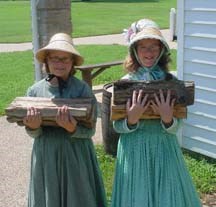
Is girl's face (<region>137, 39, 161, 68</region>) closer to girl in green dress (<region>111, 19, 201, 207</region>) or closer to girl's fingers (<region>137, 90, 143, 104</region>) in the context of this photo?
girl in green dress (<region>111, 19, 201, 207</region>)

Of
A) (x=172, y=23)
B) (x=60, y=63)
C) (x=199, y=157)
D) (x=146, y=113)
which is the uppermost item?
(x=60, y=63)

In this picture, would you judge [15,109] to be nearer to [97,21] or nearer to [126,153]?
[126,153]

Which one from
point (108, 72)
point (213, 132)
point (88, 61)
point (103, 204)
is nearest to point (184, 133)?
point (213, 132)

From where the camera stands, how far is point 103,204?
3945mm

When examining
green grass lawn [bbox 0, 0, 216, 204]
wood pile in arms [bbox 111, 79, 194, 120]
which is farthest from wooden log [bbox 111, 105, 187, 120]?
green grass lawn [bbox 0, 0, 216, 204]

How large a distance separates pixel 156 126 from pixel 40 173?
84 centimetres

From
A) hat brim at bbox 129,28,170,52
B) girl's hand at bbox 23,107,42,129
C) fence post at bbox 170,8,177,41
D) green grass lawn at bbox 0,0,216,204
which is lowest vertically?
green grass lawn at bbox 0,0,216,204

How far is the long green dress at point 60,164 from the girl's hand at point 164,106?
492 mm

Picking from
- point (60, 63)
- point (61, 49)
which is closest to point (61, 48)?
point (61, 49)

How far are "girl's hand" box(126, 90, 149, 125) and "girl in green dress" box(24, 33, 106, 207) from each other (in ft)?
1.09

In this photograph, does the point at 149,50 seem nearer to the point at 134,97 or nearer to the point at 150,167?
the point at 134,97

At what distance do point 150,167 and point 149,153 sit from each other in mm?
89

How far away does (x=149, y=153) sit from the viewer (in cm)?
354

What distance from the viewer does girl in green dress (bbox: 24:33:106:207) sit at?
3623 millimetres
